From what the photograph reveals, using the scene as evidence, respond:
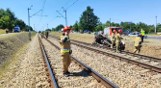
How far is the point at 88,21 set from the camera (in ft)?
455

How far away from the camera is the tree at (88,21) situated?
138m

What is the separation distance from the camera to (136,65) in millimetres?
15469

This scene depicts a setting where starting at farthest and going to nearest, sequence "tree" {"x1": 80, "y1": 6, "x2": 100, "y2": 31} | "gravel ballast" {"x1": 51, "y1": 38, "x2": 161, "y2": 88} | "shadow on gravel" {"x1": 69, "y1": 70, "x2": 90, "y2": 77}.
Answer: "tree" {"x1": 80, "y1": 6, "x2": 100, "y2": 31} < "shadow on gravel" {"x1": 69, "y1": 70, "x2": 90, "y2": 77} < "gravel ballast" {"x1": 51, "y1": 38, "x2": 161, "y2": 88}

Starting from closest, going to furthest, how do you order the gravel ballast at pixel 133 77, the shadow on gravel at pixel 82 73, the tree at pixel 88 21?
the gravel ballast at pixel 133 77
the shadow on gravel at pixel 82 73
the tree at pixel 88 21

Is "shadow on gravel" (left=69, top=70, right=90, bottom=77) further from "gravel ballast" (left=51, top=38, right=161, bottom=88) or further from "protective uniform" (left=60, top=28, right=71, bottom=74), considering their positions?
"gravel ballast" (left=51, top=38, right=161, bottom=88)

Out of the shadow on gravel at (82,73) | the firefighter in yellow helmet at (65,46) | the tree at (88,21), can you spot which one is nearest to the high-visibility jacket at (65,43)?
the firefighter in yellow helmet at (65,46)

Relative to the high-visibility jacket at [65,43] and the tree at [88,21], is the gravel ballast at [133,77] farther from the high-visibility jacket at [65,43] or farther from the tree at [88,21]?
the tree at [88,21]

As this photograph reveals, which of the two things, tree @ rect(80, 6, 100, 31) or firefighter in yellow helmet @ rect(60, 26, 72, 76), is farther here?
tree @ rect(80, 6, 100, 31)

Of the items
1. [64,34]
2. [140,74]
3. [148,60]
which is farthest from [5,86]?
[148,60]

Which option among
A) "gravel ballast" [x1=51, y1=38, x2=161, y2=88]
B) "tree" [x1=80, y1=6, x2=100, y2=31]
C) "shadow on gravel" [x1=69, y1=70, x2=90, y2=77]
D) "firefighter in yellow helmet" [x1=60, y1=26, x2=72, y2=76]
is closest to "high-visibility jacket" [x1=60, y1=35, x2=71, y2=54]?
"firefighter in yellow helmet" [x1=60, y1=26, x2=72, y2=76]

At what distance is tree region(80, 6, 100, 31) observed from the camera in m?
138

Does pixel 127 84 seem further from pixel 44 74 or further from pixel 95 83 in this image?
pixel 44 74

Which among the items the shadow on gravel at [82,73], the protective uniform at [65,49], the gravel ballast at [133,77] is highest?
the protective uniform at [65,49]

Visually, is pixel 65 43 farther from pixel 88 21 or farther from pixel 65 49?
pixel 88 21
